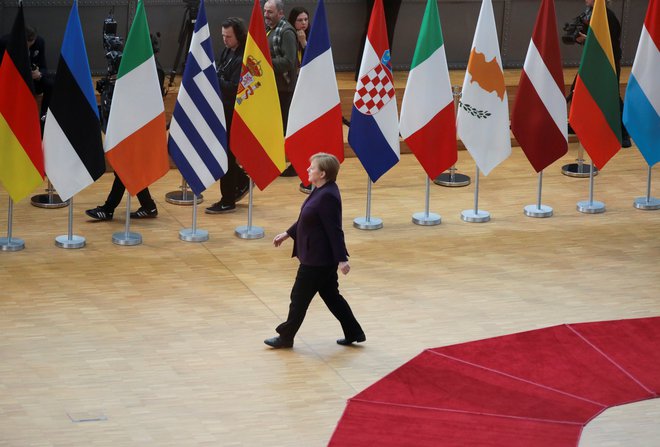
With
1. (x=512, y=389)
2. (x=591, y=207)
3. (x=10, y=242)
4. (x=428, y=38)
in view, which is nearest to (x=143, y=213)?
(x=10, y=242)

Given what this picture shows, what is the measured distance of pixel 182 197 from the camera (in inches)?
472

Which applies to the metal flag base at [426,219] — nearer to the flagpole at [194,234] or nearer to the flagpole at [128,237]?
the flagpole at [194,234]

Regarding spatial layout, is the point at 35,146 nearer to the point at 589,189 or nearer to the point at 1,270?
the point at 1,270

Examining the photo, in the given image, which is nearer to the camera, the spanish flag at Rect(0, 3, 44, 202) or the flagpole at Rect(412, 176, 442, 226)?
the spanish flag at Rect(0, 3, 44, 202)

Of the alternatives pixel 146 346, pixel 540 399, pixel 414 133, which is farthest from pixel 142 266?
pixel 540 399

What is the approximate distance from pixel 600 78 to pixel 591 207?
1308 millimetres

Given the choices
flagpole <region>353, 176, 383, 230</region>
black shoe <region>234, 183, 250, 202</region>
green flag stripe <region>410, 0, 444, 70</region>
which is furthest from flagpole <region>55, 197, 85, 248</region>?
green flag stripe <region>410, 0, 444, 70</region>

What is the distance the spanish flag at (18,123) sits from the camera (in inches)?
391

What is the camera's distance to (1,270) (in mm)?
9812

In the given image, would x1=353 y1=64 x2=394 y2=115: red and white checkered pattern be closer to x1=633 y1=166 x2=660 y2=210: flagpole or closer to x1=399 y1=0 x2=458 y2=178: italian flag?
x1=399 y1=0 x2=458 y2=178: italian flag

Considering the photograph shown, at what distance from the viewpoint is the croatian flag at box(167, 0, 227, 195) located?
34.2 feet

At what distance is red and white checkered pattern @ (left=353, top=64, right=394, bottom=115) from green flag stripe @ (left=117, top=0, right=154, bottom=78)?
188 cm

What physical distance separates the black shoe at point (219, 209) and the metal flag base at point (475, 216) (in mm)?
2168

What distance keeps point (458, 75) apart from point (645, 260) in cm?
624
